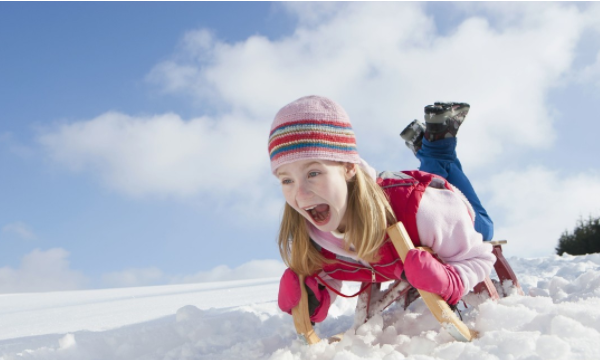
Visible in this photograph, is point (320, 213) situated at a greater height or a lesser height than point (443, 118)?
lesser

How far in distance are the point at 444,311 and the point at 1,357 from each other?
2.54m

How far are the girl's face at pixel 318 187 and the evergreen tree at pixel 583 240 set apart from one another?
9990 millimetres

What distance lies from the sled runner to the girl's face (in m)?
0.28

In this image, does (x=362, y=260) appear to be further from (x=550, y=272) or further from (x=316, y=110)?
(x=550, y=272)

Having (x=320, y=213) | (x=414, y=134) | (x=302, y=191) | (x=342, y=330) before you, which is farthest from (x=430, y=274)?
(x=414, y=134)

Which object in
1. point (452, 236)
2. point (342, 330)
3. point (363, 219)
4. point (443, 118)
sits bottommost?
point (342, 330)

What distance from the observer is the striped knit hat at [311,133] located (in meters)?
2.32

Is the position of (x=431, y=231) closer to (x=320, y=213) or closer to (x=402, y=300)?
(x=320, y=213)

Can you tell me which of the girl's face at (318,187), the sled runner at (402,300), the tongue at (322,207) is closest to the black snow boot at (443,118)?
the sled runner at (402,300)

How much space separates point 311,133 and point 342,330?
1449mm

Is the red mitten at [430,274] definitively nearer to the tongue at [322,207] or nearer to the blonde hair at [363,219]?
the blonde hair at [363,219]

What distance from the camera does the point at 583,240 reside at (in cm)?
1085

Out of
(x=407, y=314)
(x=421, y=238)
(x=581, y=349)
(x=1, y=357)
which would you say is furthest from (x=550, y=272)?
(x=1, y=357)

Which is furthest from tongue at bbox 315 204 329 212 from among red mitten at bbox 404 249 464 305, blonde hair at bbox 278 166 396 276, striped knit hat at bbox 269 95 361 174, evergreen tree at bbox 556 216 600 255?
evergreen tree at bbox 556 216 600 255
